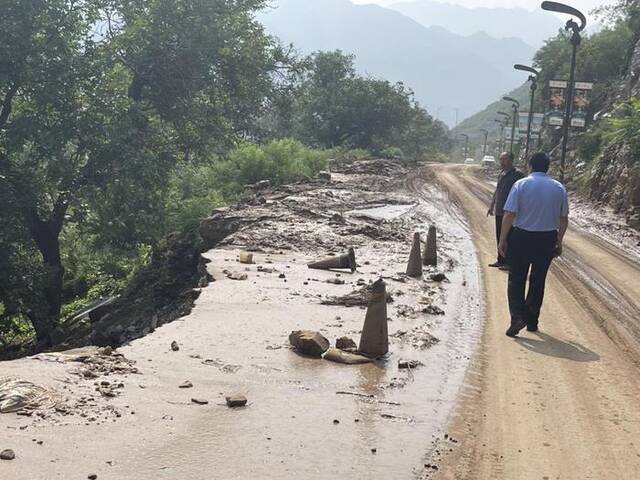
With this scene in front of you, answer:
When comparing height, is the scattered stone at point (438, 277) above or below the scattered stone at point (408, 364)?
above

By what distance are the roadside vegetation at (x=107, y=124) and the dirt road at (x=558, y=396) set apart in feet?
33.7

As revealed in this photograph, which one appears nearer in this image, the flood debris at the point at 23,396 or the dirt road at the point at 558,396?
the dirt road at the point at 558,396

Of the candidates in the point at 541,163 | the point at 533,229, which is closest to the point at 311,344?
the point at 533,229

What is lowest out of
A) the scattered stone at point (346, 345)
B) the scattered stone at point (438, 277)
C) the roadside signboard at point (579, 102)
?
the scattered stone at point (346, 345)

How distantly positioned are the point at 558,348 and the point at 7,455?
5.03 m

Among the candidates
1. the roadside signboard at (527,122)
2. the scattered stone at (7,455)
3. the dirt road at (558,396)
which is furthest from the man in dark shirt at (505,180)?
the roadside signboard at (527,122)

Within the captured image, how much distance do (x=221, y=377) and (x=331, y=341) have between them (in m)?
1.48

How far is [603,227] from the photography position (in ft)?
54.4

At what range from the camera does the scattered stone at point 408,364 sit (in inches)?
224

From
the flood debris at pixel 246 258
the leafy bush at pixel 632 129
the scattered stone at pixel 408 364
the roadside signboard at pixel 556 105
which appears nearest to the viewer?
the scattered stone at pixel 408 364

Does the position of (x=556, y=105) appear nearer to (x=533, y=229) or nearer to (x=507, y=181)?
(x=507, y=181)

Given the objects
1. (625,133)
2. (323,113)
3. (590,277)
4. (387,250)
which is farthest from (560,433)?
(323,113)

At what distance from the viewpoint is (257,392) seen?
496 cm

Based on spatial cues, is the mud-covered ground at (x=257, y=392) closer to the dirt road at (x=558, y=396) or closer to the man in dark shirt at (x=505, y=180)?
the dirt road at (x=558, y=396)
